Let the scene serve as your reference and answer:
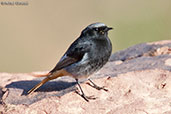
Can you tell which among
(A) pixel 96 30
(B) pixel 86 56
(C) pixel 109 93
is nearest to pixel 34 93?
(B) pixel 86 56

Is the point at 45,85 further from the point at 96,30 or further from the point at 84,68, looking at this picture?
the point at 96,30

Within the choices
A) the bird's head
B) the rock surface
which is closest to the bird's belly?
the rock surface

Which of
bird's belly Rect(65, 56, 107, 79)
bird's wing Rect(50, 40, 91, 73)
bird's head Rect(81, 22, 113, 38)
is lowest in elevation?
bird's belly Rect(65, 56, 107, 79)

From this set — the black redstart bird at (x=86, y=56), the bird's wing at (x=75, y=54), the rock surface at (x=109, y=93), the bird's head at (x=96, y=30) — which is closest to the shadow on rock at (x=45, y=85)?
the rock surface at (x=109, y=93)

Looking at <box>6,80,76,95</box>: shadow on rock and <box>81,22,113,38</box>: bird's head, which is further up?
<box>81,22,113,38</box>: bird's head

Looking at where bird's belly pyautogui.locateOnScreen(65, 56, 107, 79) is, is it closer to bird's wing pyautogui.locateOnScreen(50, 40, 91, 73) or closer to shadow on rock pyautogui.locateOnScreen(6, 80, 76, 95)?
bird's wing pyautogui.locateOnScreen(50, 40, 91, 73)

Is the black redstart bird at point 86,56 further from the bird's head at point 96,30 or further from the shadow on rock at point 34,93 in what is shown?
the shadow on rock at point 34,93
